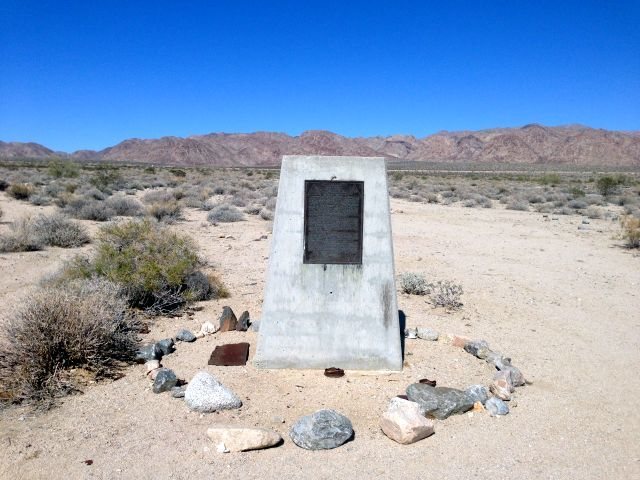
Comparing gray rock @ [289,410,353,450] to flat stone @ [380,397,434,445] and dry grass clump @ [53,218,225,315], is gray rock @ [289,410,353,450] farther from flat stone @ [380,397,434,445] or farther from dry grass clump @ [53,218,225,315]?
dry grass clump @ [53,218,225,315]

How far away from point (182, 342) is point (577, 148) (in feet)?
521

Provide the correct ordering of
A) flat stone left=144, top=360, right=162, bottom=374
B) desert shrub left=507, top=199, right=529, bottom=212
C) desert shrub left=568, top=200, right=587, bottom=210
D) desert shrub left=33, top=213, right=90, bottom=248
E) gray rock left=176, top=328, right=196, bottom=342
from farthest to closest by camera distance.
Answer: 1. desert shrub left=507, top=199, right=529, bottom=212
2. desert shrub left=568, top=200, right=587, bottom=210
3. desert shrub left=33, top=213, right=90, bottom=248
4. gray rock left=176, top=328, right=196, bottom=342
5. flat stone left=144, top=360, right=162, bottom=374

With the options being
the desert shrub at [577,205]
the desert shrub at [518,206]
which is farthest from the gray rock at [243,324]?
the desert shrub at [577,205]

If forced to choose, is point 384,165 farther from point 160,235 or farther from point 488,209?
point 488,209

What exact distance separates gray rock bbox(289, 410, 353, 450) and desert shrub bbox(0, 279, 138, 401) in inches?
75.5

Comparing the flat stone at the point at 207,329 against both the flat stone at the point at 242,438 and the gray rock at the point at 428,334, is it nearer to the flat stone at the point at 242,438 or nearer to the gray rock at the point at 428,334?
the flat stone at the point at 242,438

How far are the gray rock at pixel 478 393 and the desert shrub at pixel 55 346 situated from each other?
10.2 ft

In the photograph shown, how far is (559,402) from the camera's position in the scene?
14.4 ft

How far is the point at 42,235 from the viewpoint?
10.4 metres

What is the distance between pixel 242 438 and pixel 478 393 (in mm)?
2000

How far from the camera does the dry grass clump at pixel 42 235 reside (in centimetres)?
977

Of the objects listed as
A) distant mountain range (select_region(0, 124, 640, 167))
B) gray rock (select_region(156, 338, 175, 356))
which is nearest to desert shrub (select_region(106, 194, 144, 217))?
gray rock (select_region(156, 338, 175, 356))

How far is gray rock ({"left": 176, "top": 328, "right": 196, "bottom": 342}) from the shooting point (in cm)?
543

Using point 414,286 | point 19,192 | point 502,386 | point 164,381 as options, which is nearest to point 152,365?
point 164,381
